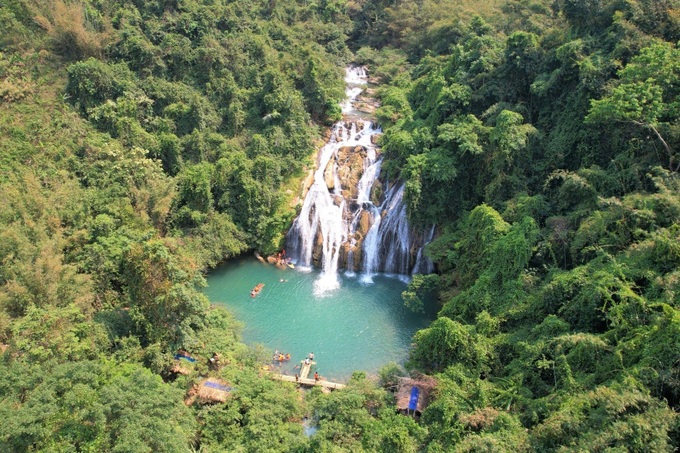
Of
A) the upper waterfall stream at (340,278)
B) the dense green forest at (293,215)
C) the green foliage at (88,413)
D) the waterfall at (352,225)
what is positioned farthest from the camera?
the waterfall at (352,225)

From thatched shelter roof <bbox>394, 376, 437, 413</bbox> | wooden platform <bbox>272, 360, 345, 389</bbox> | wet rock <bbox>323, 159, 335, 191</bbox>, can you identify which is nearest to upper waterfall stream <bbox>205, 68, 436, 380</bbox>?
wet rock <bbox>323, 159, 335, 191</bbox>

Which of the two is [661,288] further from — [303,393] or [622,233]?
[303,393]

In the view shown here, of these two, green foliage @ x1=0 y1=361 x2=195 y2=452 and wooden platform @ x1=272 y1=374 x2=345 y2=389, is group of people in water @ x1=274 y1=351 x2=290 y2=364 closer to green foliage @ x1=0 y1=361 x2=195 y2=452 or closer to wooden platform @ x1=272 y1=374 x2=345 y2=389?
wooden platform @ x1=272 y1=374 x2=345 y2=389

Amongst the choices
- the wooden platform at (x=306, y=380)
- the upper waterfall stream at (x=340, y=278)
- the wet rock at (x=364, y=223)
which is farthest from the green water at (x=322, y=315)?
the wet rock at (x=364, y=223)

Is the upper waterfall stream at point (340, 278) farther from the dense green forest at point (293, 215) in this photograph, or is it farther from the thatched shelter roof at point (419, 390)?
the thatched shelter roof at point (419, 390)

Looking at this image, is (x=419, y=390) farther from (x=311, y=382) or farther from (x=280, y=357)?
(x=280, y=357)

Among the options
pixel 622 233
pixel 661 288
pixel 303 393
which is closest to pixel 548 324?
pixel 661 288

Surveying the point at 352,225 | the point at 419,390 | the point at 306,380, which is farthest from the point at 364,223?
the point at 419,390
